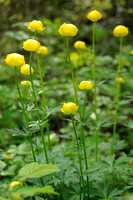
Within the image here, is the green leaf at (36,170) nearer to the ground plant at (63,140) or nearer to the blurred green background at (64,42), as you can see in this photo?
the ground plant at (63,140)

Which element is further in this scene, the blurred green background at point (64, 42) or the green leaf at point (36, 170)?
the blurred green background at point (64, 42)

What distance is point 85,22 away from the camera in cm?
381

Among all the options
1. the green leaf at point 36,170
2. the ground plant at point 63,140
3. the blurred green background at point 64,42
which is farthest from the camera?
the blurred green background at point 64,42

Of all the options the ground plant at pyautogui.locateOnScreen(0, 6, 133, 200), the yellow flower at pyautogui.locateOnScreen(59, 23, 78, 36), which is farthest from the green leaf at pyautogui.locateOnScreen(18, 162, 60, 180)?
the yellow flower at pyautogui.locateOnScreen(59, 23, 78, 36)

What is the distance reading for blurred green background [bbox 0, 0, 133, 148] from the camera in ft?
7.77

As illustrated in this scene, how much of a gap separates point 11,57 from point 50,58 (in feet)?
7.35

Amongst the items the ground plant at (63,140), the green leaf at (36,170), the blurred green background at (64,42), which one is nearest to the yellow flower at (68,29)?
the ground plant at (63,140)

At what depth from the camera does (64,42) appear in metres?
3.47

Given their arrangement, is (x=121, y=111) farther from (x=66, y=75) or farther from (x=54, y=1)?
(x=54, y=1)

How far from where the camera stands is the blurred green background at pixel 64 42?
7.77 feet

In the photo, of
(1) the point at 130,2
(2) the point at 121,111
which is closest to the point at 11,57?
(2) the point at 121,111

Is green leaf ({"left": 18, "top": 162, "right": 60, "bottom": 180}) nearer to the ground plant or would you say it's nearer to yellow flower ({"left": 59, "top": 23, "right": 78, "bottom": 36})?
the ground plant

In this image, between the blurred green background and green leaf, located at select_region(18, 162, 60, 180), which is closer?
green leaf, located at select_region(18, 162, 60, 180)

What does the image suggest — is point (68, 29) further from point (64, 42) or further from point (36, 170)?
point (64, 42)
